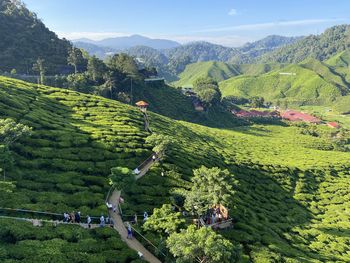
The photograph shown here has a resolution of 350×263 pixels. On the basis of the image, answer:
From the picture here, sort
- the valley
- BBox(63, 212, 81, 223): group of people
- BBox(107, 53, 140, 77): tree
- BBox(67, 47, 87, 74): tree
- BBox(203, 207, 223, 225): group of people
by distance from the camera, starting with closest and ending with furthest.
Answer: the valley, BBox(63, 212, 81, 223): group of people, BBox(203, 207, 223, 225): group of people, BBox(67, 47, 87, 74): tree, BBox(107, 53, 140, 77): tree

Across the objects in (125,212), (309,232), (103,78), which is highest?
(103,78)

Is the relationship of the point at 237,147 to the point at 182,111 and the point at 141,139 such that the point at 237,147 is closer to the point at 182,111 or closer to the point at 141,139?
the point at 141,139

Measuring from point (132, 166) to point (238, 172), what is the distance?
1198 inches

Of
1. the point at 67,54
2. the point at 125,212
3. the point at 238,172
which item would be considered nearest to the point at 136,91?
the point at 67,54

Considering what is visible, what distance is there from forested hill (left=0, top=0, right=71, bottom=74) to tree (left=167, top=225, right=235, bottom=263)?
403 ft

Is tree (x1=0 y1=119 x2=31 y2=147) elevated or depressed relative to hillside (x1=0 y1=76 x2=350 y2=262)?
elevated

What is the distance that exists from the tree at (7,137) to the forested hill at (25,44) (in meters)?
95.8

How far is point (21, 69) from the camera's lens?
140 metres

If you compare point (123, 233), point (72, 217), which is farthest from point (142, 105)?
A: point (123, 233)

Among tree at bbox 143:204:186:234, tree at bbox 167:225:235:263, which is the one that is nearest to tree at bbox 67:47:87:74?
tree at bbox 143:204:186:234

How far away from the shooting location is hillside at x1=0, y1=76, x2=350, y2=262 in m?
49.4

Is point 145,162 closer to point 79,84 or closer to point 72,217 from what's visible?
point 72,217

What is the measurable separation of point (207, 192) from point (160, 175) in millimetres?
12562

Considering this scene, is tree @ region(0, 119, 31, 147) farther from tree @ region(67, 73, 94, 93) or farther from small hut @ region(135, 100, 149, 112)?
tree @ region(67, 73, 94, 93)
